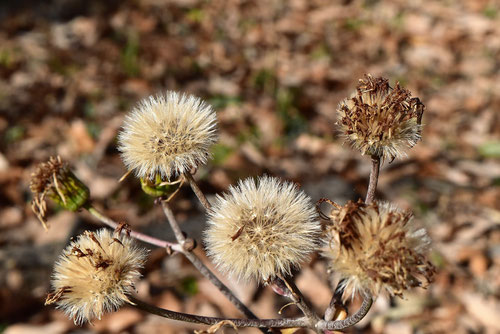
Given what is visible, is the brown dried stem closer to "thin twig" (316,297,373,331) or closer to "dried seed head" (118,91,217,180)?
"thin twig" (316,297,373,331)

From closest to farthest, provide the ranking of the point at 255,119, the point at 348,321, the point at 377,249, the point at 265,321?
the point at 377,249 → the point at 348,321 → the point at 265,321 → the point at 255,119

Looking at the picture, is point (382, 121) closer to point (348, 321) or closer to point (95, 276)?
point (348, 321)

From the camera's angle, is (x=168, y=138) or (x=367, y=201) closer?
(x=367, y=201)

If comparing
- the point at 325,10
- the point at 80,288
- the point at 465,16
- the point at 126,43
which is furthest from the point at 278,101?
the point at 80,288

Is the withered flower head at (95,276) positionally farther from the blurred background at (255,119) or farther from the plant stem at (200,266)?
the blurred background at (255,119)

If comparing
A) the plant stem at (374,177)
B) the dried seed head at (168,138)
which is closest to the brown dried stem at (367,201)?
the plant stem at (374,177)

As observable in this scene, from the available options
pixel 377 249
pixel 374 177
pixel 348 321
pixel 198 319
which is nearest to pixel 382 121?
pixel 374 177

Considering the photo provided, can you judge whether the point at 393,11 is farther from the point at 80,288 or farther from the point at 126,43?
the point at 80,288
